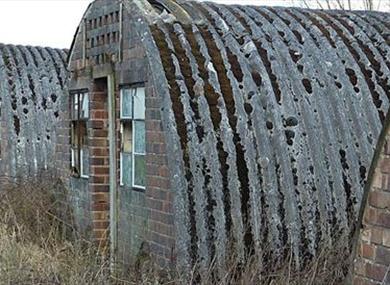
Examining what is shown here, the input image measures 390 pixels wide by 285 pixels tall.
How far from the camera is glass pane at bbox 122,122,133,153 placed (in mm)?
8439

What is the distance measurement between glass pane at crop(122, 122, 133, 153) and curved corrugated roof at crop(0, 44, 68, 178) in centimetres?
511

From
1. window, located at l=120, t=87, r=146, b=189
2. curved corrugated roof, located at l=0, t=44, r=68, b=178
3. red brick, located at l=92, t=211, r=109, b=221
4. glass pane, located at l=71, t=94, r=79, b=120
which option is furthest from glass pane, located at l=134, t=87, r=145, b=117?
curved corrugated roof, located at l=0, t=44, r=68, b=178

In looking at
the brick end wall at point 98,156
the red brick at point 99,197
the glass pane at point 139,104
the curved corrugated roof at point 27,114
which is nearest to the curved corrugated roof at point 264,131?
the glass pane at point 139,104

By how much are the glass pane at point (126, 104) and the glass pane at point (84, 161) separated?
1.48 metres

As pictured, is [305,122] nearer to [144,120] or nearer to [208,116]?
[208,116]

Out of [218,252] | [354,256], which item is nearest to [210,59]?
[218,252]

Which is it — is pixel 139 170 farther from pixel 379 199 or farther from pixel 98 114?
pixel 379 199

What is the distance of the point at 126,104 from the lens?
847 centimetres

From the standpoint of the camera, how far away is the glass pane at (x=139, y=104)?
7.86m

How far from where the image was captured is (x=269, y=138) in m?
7.05

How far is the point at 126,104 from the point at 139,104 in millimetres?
514

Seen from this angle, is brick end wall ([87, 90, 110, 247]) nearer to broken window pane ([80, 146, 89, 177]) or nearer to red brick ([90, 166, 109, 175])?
red brick ([90, 166, 109, 175])

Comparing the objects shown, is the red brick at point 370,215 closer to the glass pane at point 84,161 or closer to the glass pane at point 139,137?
the glass pane at point 139,137

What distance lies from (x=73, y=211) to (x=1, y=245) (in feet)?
7.51
